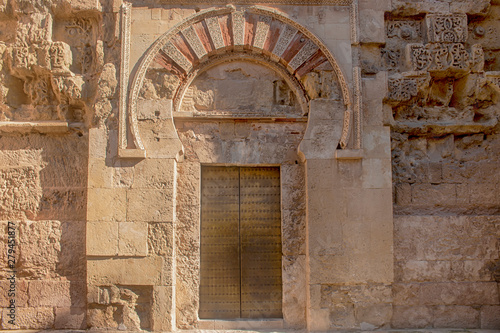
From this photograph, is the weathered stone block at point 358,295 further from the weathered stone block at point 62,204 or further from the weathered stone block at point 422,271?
the weathered stone block at point 62,204

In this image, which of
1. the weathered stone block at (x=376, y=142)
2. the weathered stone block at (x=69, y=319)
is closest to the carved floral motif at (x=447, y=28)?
the weathered stone block at (x=376, y=142)

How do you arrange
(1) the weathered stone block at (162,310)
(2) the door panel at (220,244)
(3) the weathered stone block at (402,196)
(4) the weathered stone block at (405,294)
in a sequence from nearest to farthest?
(1) the weathered stone block at (162,310), (4) the weathered stone block at (405,294), (2) the door panel at (220,244), (3) the weathered stone block at (402,196)

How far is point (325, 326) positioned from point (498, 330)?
202cm

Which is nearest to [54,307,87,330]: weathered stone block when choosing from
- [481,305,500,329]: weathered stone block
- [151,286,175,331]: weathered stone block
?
[151,286,175,331]: weathered stone block

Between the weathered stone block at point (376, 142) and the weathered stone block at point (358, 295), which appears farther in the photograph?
the weathered stone block at point (376, 142)

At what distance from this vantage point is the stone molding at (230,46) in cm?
527

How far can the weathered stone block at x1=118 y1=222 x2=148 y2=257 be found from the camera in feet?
16.3

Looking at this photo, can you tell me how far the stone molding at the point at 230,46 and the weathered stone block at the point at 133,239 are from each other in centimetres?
147

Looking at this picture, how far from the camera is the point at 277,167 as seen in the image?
17.9 ft

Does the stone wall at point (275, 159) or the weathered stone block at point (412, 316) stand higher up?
the stone wall at point (275, 159)

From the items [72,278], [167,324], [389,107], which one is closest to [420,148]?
[389,107]

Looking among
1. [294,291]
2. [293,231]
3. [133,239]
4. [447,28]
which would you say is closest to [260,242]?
[293,231]

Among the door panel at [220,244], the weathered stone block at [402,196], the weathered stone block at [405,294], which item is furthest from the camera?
the weathered stone block at [402,196]

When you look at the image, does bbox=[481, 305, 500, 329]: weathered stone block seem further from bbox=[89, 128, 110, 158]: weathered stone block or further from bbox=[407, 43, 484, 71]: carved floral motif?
bbox=[89, 128, 110, 158]: weathered stone block
